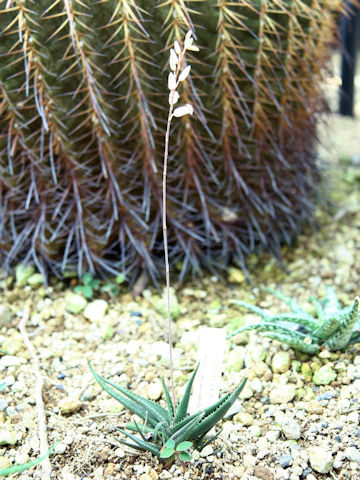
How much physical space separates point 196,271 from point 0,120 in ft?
2.75

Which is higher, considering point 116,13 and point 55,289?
point 116,13

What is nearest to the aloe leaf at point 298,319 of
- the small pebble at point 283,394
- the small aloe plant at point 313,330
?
the small aloe plant at point 313,330

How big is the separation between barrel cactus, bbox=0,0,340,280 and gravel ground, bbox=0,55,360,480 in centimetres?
14

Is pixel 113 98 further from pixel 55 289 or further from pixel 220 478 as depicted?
pixel 220 478

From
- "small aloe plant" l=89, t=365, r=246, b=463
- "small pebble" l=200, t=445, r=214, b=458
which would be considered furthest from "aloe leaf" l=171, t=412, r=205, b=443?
"small pebble" l=200, t=445, r=214, b=458

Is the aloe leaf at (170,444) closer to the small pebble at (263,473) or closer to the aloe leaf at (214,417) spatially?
the aloe leaf at (214,417)

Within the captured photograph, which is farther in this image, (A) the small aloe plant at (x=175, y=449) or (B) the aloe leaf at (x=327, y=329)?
(B) the aloe leaf at (x=327, y=329)

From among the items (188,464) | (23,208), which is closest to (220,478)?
(188,464)

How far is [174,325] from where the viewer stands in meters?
1.67

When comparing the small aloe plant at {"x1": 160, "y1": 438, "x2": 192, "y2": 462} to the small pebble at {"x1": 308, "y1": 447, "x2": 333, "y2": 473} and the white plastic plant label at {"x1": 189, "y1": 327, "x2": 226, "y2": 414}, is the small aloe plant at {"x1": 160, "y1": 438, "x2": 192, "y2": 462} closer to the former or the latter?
the white plastic plant label at {"x1": 189, "y1": 327, "x2": 226, "y2": 414}

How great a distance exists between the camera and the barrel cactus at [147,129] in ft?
4.81

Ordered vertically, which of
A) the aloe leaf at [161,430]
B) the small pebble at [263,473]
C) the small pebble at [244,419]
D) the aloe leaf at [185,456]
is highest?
the aloe leaf at [161,430]

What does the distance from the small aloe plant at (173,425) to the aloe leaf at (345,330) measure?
0.39 meters

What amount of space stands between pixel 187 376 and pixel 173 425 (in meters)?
0.34
